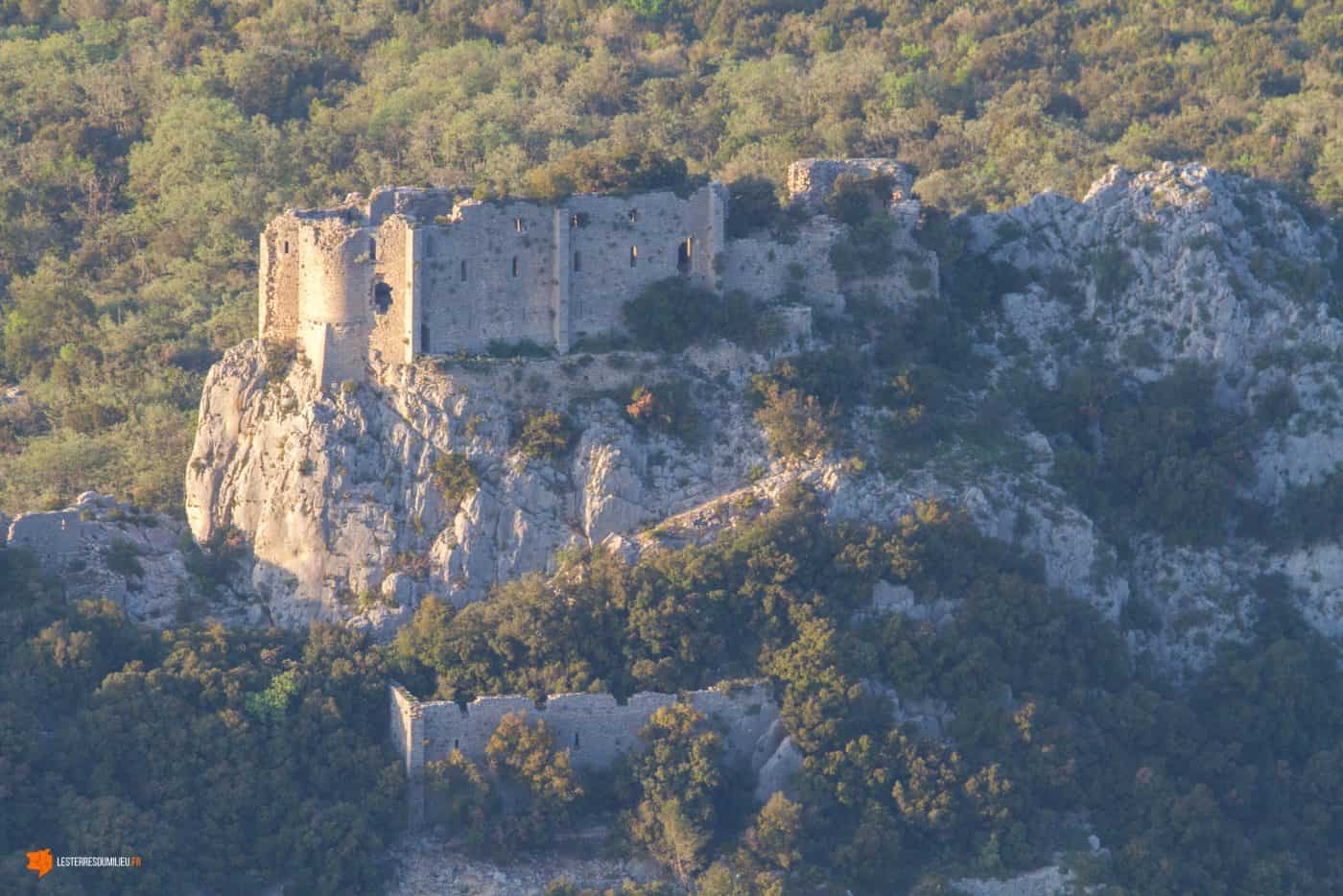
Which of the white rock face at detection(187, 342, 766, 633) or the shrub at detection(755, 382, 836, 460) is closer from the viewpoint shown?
the white rock face at detection(187, 342, 766, 633)

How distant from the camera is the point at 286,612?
276ft

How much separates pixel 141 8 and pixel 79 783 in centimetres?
5154

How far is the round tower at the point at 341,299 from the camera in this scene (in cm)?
8525

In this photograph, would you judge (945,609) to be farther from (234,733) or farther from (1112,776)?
(234,733)

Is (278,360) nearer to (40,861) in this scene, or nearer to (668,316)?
(668,316)

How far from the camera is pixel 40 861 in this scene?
76500 millimetres

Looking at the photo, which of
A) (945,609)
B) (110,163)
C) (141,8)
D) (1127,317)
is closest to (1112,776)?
(945,609)

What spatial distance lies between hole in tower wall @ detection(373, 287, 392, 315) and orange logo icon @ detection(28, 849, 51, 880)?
1540cm

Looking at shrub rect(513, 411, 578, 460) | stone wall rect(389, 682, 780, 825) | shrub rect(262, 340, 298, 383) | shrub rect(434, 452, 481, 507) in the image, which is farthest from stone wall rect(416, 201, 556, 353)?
stone wall rect(389, 682, 780, 825)

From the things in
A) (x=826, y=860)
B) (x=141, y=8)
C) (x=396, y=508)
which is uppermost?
(x=141, y=8)

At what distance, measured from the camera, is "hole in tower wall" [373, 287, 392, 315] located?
85.2 meters

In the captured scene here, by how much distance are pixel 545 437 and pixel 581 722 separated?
22.9ft

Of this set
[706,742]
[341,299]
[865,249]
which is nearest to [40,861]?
[706,742]

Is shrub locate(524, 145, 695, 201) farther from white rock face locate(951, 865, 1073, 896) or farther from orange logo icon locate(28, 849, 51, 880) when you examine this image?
orange logo icon locate(28, 849, 51, 880)
